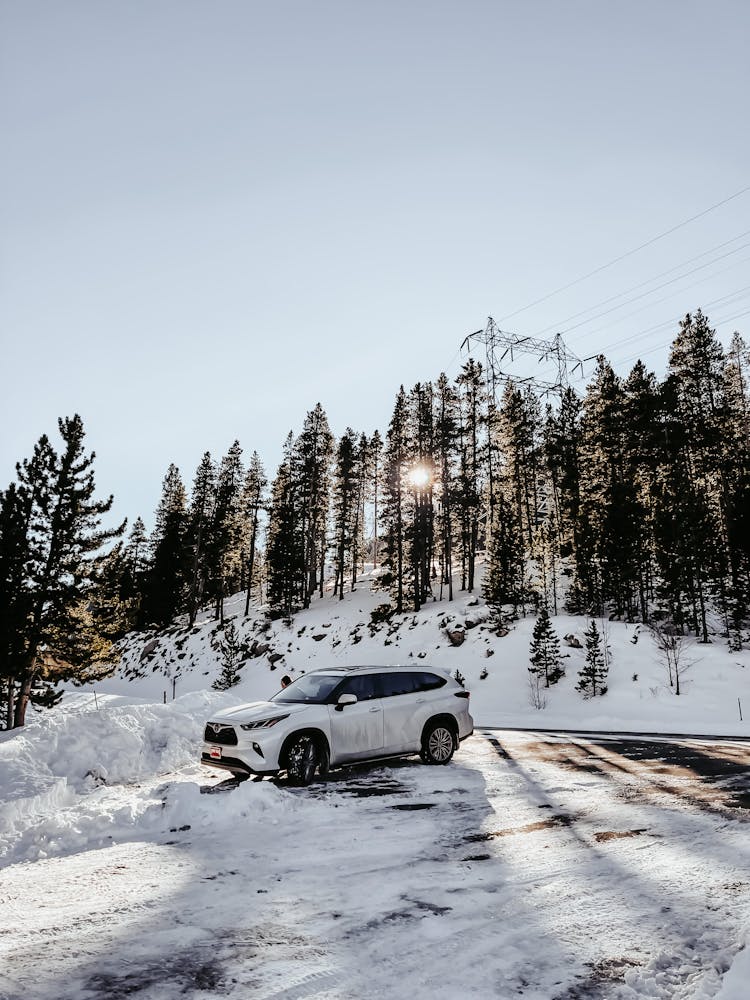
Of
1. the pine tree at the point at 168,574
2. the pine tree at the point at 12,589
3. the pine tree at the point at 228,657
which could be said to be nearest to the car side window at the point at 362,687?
the pine tree at the point at 12,589

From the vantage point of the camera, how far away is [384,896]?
4.52 meters

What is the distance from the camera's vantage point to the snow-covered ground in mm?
3340

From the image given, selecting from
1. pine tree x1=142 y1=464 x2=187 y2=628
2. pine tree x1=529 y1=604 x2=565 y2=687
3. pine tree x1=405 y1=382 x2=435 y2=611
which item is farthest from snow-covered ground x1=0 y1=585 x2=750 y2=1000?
pine tree x1=142 y1=464 x2=187 y2=628

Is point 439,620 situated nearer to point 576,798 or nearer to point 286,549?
point 286,549

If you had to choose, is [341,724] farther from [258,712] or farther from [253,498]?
[253,498]

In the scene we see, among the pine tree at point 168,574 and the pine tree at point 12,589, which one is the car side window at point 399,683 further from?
the pine tree at point 168,574

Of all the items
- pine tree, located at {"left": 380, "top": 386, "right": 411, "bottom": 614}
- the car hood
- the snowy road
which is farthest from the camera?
pine tree, located at {"left": 380, "top": 386, "right": 411, "bottom": 614}

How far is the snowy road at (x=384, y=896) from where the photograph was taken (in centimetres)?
330

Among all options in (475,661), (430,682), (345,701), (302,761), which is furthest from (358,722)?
(475,661)

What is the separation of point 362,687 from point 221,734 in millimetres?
2325

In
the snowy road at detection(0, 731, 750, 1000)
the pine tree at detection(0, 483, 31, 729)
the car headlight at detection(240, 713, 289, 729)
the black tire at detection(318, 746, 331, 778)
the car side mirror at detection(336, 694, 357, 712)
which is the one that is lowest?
the snowy road at detection(0, 731, 750, 1000)

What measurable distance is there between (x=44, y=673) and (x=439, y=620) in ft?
68.0

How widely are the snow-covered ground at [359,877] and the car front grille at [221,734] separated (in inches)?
26.6

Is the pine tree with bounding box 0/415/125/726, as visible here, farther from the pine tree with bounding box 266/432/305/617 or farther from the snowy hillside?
the pine tree with bounding box 266/432/305/617
